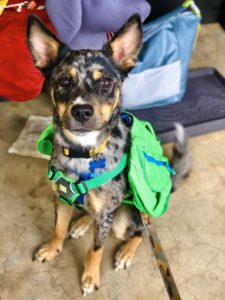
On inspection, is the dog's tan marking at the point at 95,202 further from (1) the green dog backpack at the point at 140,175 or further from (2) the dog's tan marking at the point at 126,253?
(2) the dog's tan marking at the point at 126,253

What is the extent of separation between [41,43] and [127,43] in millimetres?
404

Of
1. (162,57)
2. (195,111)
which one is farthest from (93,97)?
(195,111)

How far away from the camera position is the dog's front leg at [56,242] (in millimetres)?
2186

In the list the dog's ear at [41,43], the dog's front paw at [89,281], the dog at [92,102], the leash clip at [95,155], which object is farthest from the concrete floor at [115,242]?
the dog's ear at [41,43]

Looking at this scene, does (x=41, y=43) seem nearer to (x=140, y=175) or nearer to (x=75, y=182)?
(x=75, y=182)

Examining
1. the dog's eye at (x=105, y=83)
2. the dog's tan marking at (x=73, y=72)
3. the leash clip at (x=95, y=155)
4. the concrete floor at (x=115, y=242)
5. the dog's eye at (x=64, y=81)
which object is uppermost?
the dog's tan marking at (x=73, y=72)

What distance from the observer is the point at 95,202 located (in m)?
1.88

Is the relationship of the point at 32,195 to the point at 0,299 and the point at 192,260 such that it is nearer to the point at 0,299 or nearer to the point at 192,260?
the point at 0,299

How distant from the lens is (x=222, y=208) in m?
2.65

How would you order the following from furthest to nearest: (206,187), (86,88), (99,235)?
(206,187) < (99,235) < (86,88)

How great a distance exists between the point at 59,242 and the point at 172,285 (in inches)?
33.0

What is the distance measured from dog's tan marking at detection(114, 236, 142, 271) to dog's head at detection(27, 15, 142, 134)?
3.01 feet

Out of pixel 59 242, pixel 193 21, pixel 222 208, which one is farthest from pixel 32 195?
pixel 193 21

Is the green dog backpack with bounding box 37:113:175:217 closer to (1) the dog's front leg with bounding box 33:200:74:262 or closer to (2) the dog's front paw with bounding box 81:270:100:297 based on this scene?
(1) the dog's front leg with bounding box 33:200:74:262
